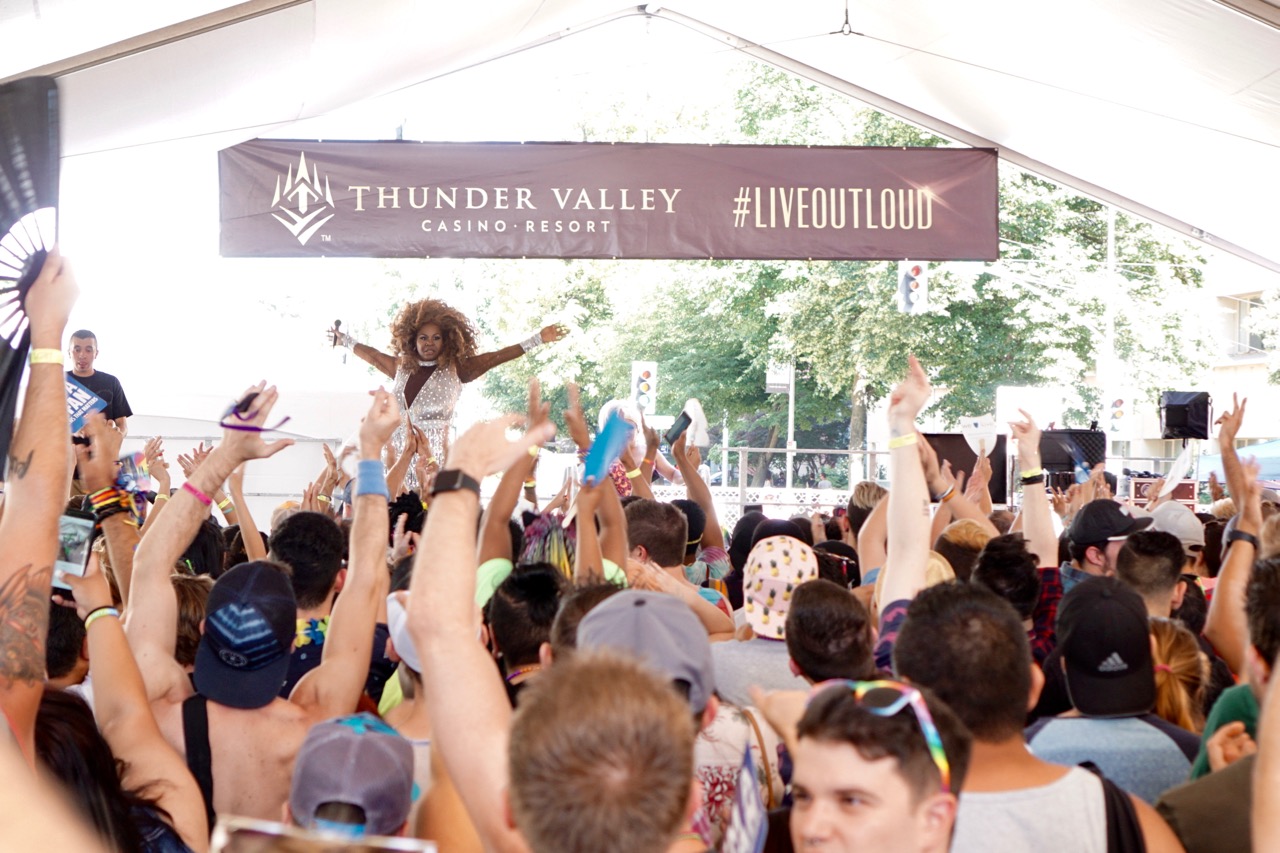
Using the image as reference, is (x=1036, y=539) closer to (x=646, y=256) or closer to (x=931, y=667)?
(x=931, y=667)

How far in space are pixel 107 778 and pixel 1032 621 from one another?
9.37 ft

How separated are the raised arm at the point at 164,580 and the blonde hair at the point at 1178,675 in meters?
2.39

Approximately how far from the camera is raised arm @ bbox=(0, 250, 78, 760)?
7.10 feet

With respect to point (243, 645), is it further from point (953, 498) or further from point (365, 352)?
point (365, 352)

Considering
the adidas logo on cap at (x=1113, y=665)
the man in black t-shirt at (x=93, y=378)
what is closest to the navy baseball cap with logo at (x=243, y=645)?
the adidas logo on cap at (x=1113, y=665)

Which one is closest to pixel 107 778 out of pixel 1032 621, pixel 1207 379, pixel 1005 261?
pixel 1032 621

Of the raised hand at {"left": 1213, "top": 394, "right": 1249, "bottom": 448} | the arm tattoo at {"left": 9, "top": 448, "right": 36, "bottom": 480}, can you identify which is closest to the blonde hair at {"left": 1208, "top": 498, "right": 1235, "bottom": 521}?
the raised hand at {"left": 1213, "top": 394, "right": 1249, "bottom": 448}

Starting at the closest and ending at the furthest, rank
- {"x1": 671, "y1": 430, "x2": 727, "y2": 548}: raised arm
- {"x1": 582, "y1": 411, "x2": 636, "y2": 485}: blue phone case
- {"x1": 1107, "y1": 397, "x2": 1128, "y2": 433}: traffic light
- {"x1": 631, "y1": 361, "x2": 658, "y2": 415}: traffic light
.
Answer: {"x1": 582, "y1": 411, "x2": 636, "y2": 485}: blue phone case → {"x1": 671, "y1": 430, "x2": 727, "y2": 548}: raised arm → {"x1": 631, "y1": 361, "x2": 658, "y2": 415}: traffic light → {"x1": 1107, "y1": 397, "x2": 1128, "y2": 433}: traffic light

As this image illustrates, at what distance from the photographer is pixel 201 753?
2.69 metres

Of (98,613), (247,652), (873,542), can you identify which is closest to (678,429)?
(873,542)

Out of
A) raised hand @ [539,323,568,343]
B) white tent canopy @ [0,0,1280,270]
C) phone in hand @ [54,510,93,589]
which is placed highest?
white tent canopy @ [0,0,1280,270]

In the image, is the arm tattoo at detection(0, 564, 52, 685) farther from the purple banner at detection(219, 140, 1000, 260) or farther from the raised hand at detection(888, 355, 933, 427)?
the purple banner at detection(219, 140, 1000, 260)

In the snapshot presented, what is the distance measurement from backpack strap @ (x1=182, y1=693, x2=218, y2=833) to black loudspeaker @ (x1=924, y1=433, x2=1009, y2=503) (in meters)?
8.93

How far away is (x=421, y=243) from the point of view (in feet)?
30.5
